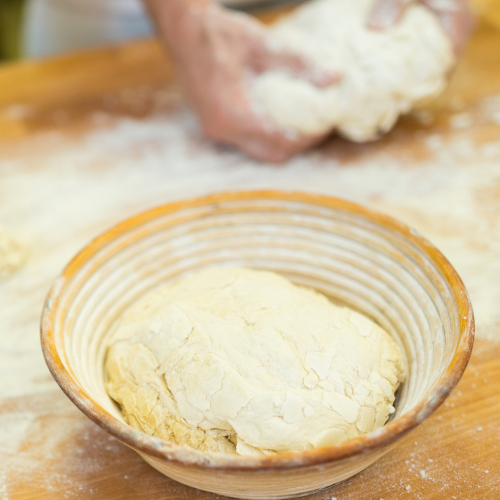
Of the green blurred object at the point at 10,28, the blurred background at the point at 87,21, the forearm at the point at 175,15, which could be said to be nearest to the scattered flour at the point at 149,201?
the forearm at the point at 175,15

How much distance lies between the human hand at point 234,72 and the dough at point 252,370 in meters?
0.59

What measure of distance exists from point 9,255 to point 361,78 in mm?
883

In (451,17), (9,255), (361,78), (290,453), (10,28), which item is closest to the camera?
(290,453)

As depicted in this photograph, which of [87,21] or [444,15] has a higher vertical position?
[444,15]

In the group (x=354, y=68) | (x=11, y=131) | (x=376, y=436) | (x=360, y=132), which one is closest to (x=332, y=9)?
(x=354, y=68)

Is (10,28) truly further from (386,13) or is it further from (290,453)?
(290,453)

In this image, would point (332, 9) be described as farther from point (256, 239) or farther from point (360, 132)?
point (256, 239)

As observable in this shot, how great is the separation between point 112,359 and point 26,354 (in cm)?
23

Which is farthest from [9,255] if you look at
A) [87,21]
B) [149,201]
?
[87,21]

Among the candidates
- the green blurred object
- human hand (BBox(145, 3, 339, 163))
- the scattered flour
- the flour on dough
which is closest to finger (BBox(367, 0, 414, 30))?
human hand (BBox(145, 3, 339, 163))

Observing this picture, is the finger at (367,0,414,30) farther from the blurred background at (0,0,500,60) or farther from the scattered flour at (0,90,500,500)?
the blurred background at (0,0,500,60)

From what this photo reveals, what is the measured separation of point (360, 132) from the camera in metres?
1.33

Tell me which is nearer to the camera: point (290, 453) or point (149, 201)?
point (290, 453)

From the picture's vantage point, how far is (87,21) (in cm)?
192
